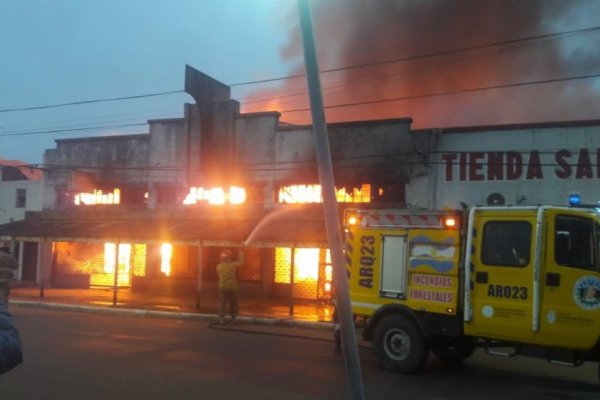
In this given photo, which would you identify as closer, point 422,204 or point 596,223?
point 596,223

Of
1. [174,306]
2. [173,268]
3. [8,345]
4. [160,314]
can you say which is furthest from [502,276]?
[173,268]

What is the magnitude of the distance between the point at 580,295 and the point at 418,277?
2.04 metres

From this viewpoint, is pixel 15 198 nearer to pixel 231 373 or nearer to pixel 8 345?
pixel 231 373

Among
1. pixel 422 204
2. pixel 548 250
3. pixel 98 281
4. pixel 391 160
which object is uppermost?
pixel 391 160

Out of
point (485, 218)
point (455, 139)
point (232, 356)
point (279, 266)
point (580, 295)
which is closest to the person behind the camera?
point (580, 295)

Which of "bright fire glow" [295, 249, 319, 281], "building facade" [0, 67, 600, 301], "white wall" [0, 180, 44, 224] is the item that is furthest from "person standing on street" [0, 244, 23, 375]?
"white wall" [0, 180, 44, 224]

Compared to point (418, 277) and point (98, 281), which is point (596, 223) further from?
point (98, 281)

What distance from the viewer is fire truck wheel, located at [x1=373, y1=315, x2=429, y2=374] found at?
308 inches

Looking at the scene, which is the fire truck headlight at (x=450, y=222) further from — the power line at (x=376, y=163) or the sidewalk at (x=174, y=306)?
the power line at (x=376, y=163)

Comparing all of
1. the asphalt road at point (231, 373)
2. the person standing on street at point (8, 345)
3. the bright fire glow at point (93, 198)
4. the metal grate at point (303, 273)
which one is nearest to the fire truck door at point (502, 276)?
the asphalt road at point (231, 373)

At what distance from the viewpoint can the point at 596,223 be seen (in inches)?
271

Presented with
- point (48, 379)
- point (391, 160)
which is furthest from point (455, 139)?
point (48, 379)

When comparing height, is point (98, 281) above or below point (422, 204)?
below

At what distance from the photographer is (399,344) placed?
805 centimetres
